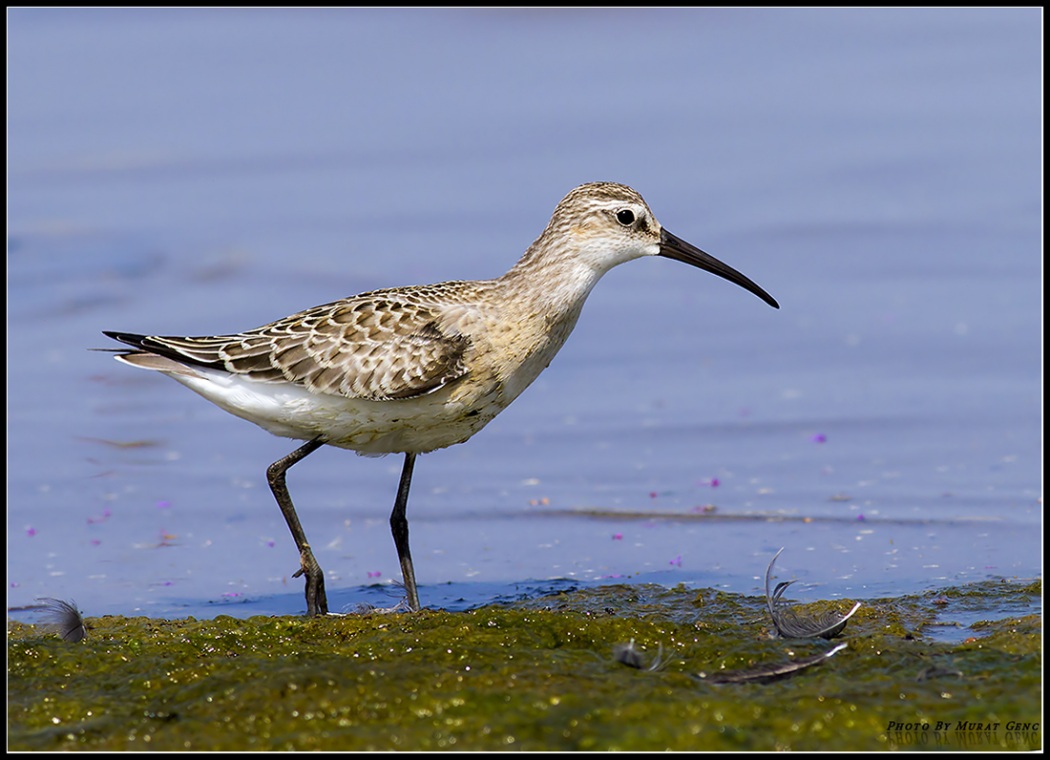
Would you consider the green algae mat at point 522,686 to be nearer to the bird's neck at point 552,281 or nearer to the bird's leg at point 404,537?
the bird's leg at point 404,537

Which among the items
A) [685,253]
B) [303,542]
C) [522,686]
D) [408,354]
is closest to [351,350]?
[408,354]

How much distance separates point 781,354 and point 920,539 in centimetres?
366

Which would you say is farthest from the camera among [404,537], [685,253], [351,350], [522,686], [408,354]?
[685,253]

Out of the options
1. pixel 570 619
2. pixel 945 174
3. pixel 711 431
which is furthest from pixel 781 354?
pixel 570 619

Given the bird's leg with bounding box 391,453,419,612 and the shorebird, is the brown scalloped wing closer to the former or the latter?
the shorebird

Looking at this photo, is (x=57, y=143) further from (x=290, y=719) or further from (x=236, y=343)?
(x=290, y=719)

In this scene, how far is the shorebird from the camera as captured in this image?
27.6 ft

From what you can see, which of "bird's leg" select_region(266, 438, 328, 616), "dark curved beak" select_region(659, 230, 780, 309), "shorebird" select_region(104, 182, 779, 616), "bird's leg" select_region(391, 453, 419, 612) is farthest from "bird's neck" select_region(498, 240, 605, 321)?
"bird's leg" select_region(266, 438, 328, 616)

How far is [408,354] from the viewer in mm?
8367

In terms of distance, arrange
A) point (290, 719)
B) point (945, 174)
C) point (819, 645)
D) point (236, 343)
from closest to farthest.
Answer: point (290, 719) → point (819, 645) → point (236, 343) → point (945, 174)

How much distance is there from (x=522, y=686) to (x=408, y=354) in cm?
266

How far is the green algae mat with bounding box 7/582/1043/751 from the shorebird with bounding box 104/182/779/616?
50.4 inches

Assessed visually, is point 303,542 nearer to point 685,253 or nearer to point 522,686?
point 522,686

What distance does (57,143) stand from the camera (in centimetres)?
1872
